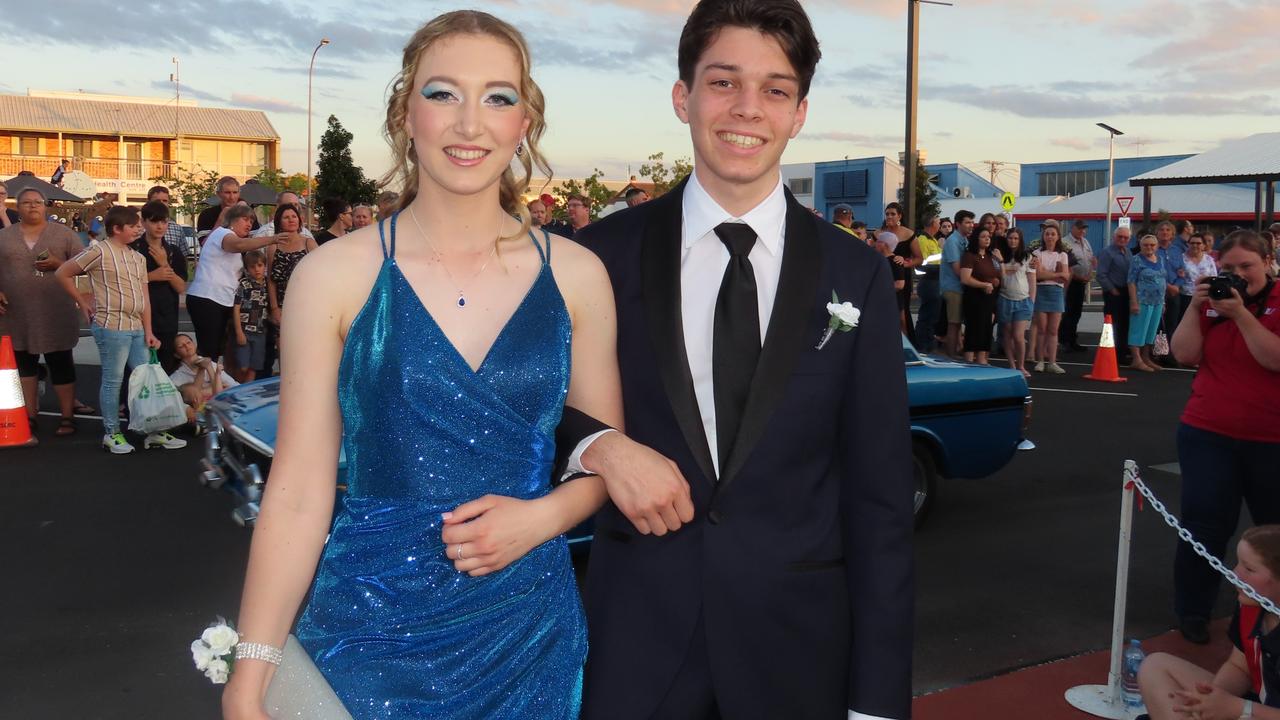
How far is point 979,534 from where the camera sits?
6.86 metres

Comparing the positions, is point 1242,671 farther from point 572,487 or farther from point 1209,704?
point 572,487

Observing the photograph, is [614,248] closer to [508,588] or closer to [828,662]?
[508,588]

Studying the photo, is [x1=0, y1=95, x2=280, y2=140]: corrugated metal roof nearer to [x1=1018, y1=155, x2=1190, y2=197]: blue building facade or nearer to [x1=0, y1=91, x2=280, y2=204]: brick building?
[x1=0, y1=91, x2=280, y2=204]: brick building

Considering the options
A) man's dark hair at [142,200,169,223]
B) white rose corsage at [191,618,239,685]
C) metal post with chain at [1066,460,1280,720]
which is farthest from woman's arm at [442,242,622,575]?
man's dark hair at [142,200,169,223]

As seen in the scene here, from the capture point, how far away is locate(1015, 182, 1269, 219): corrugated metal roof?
48.0 meters

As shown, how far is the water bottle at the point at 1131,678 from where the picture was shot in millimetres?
4449

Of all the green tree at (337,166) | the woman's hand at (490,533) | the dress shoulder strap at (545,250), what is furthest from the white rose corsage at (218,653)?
the green tree at (337,166)

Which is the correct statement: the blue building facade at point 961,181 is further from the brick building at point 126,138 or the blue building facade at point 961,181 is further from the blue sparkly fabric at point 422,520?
the blue sparkly fabric at point 422,520

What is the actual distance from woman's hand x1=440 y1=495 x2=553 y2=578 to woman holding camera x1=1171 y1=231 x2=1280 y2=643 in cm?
419

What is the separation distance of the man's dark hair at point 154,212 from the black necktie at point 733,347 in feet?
29.6

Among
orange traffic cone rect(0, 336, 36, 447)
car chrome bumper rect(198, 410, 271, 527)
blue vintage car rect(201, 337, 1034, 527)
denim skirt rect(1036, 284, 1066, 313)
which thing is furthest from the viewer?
denim skirt rect(1036, 284, 1066, 313)

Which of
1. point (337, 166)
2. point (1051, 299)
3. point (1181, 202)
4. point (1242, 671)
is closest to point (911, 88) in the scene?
point (1051, 299)

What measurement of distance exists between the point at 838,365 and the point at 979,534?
520cm

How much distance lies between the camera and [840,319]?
2059mm
